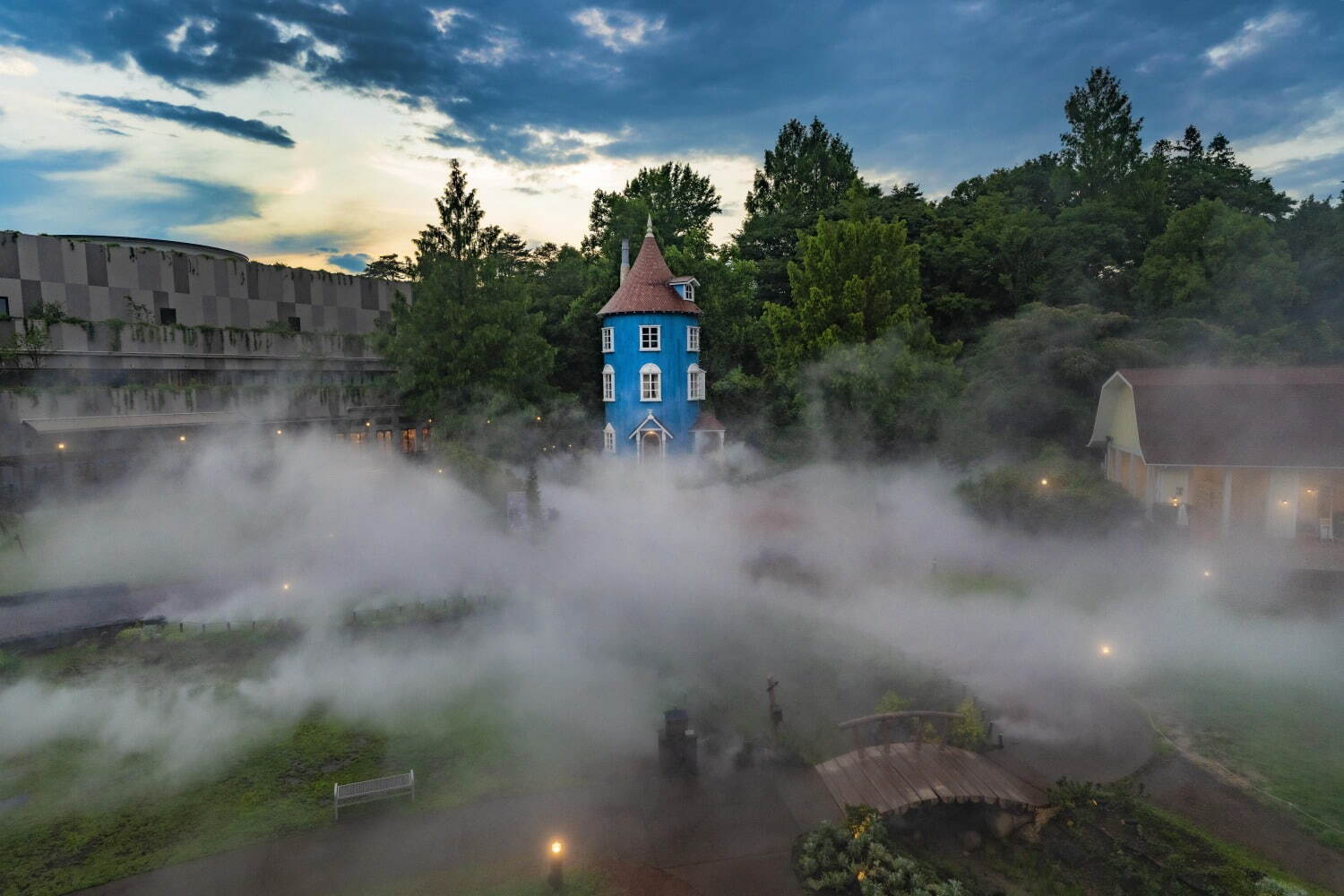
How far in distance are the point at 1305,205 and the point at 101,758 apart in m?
52.1

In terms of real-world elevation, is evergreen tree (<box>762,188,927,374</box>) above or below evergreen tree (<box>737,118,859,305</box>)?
below

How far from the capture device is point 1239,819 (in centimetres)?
1064

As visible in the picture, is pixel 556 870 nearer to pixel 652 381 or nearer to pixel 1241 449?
pixel 1241 449

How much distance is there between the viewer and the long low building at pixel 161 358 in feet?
90.6

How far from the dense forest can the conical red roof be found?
284 cm

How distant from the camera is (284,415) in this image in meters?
36.3

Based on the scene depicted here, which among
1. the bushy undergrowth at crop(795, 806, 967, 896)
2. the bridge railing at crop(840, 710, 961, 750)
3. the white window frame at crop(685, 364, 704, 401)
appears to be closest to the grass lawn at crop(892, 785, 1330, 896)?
the bushy undergrowth at crop(795, 806, 967, 896)

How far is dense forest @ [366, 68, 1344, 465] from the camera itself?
29438 millimetres

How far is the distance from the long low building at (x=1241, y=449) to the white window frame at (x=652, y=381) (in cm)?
2109

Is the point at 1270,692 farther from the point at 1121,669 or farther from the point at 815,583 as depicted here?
the point at 815,583

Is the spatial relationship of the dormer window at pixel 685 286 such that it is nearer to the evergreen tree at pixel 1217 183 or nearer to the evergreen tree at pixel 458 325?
the evergreen tree at pixel 458 325

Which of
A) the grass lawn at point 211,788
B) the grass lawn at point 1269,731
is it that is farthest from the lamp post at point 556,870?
the grass lawn at point 1269,731

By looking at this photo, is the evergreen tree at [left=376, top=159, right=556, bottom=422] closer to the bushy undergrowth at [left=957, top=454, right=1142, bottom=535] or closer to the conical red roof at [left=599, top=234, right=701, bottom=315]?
the conical red roof at [left=599, top=234, right=701, bottom=315]

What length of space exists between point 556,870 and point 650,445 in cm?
3081
